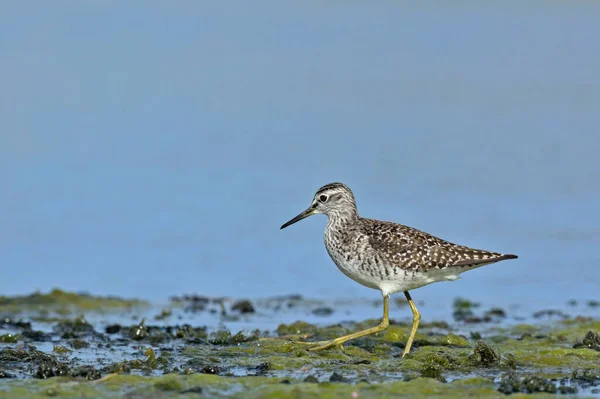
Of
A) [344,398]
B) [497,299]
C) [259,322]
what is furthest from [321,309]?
[344,398]

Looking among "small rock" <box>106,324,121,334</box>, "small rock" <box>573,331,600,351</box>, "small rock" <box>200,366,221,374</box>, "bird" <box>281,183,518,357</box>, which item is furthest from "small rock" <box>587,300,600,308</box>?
"small rock" <box>200,366,221,374</box>

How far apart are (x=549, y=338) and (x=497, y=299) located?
3393mm

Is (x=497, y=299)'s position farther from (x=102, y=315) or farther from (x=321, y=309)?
(x=102, y=315)

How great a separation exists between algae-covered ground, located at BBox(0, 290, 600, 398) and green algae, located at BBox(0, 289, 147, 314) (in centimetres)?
2

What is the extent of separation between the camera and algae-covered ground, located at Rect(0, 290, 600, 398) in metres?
7.67

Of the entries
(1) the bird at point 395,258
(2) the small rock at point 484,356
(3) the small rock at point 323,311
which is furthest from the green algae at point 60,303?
(2) the small rock at point 484,356

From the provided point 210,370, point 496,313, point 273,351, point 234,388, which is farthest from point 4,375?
point 496,313

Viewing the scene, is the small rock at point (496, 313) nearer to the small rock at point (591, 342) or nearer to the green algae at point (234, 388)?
the small rock at point (591, 342)

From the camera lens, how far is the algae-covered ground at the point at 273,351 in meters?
7.67

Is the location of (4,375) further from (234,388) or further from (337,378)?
(337,378)

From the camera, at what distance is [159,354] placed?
9.66 metres

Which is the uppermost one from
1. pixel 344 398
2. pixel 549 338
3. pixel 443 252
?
pixel 443 252

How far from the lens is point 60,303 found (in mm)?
12805

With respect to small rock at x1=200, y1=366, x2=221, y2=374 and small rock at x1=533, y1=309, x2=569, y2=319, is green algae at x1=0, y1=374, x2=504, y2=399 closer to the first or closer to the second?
small rock at x1=200, y1=366, x2=221, y2=374
